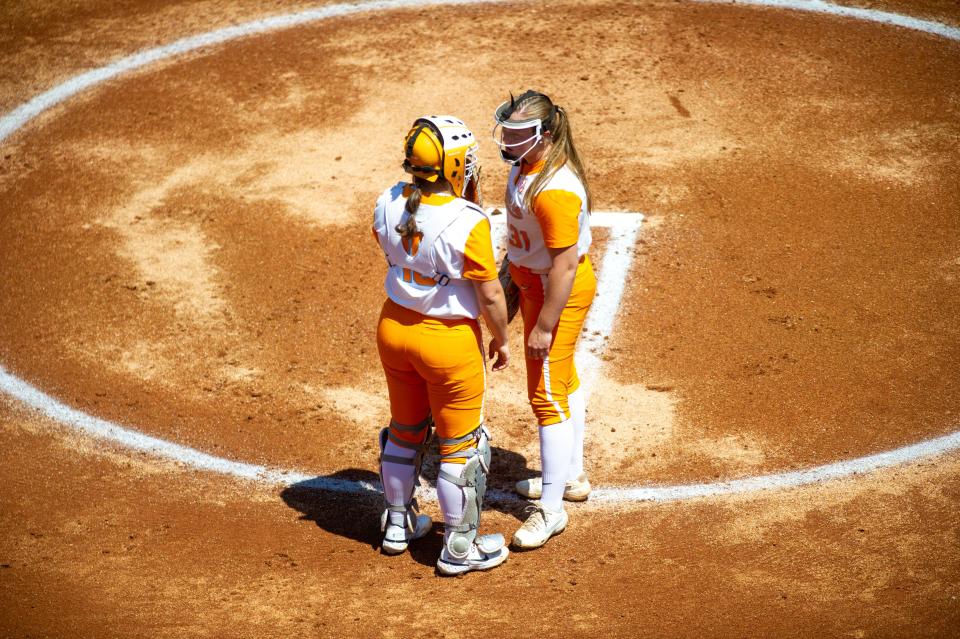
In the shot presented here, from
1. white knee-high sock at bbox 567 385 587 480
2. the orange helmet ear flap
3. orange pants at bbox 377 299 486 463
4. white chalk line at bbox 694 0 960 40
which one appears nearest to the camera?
the orange helmet ear flap

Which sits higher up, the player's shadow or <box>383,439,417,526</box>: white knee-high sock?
<box>383,439,417,526</box>: white knee-high sock

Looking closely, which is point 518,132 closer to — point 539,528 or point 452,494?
point 452,494

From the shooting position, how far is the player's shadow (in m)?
5.67

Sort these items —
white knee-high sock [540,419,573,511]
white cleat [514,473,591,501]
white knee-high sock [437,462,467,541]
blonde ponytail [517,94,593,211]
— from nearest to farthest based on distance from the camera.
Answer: blonde ponytail [517,94,593,211] < white knee-high sock [437,462,467,541] < white knee-high sock [540,419,573,511] < white cleat [514,473,591,501]

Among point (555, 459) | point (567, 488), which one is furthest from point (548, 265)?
point (567, 488)

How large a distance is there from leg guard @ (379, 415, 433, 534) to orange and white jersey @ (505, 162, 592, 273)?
0.99 m

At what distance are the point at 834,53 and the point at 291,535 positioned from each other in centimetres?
779

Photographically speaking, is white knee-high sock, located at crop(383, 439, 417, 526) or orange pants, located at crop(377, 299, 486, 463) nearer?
orange pants, located at crop(377, 299, 486, 463)

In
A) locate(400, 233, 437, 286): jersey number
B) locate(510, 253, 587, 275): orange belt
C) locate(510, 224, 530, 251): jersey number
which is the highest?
locate(400, 233, 437, 286): jersey number

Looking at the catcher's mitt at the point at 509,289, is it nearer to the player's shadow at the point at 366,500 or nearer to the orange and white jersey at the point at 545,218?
the orange and white jersey at the point at 545,218

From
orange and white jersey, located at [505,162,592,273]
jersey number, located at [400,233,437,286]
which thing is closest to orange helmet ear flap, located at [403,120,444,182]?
jersey number, located at [400,233,437,286]

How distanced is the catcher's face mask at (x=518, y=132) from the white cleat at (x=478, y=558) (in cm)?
194

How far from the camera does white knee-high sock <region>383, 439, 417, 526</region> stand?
5.30 m

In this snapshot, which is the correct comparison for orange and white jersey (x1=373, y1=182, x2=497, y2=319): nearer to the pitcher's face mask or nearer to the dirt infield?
the pitcher's face mask
